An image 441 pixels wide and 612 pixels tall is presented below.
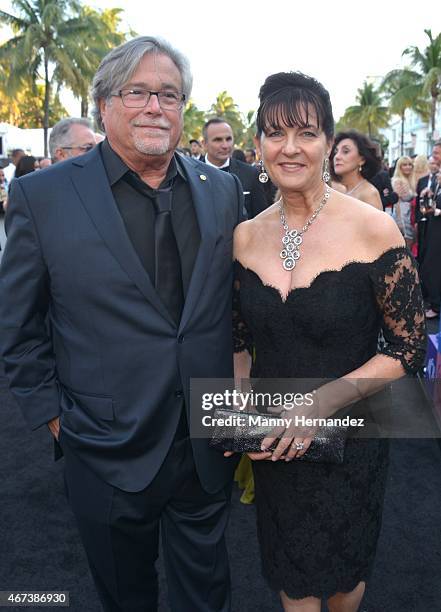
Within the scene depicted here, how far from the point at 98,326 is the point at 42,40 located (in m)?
30.4

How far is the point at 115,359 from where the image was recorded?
186cm

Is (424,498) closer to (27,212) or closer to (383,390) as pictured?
(383,390)

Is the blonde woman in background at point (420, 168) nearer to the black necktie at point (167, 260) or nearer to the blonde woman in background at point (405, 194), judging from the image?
the blonde woman in background at point (405, 194)

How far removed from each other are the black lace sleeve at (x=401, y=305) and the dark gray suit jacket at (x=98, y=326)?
55 centimetres

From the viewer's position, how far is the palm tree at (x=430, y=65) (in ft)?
111

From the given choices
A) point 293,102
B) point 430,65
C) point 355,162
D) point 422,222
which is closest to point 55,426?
point 293,102

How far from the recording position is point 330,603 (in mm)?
2141

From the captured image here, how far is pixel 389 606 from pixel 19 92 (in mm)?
31842

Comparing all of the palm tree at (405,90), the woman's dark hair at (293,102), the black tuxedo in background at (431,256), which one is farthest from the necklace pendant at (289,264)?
the palm tree at (405,90)

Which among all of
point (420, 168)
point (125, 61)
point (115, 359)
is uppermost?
point (125, 61)

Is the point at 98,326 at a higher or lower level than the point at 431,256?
higher

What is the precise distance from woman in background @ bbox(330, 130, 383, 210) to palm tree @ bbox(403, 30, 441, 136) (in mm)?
31604

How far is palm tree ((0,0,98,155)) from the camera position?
2777 centimetres

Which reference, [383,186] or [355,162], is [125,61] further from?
[383,186]
